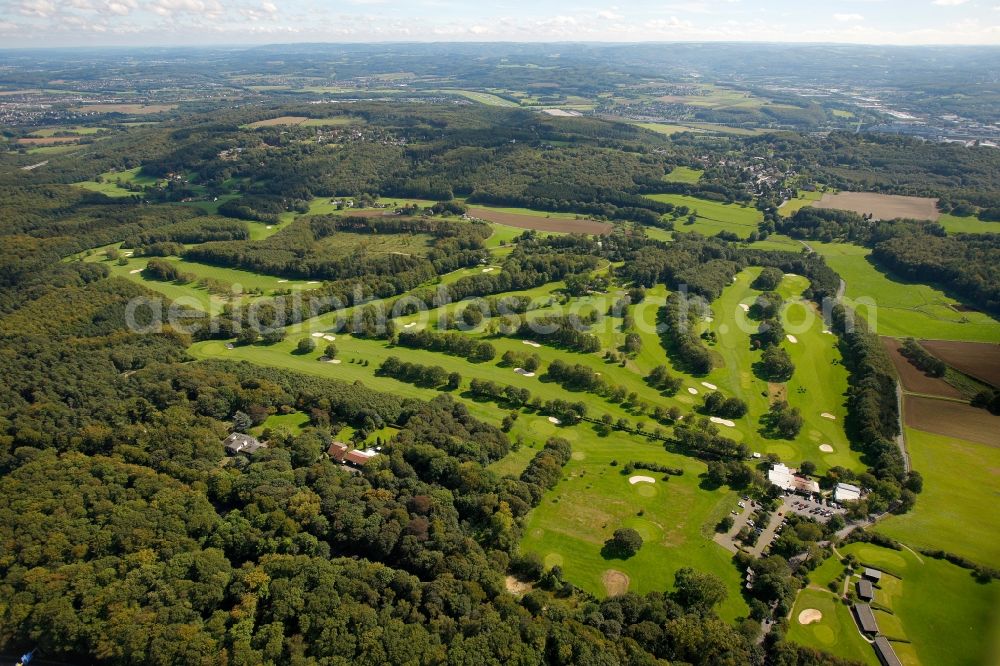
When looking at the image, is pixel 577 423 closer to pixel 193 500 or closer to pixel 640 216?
pixel 193 500

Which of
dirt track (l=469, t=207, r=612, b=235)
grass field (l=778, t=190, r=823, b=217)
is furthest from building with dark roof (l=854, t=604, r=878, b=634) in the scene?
grass field (l=778, t=190, r=823, b=217)

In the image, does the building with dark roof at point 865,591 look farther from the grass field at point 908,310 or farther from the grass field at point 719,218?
the grass field at point 719,218

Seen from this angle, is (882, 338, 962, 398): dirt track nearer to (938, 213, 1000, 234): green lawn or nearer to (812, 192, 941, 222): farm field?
(938, 213, 1000, 234): green lawn

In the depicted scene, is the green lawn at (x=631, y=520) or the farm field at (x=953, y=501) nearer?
the green lawn at (x=631, y=520)

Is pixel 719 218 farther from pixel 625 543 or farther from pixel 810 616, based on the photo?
pixel 810 616

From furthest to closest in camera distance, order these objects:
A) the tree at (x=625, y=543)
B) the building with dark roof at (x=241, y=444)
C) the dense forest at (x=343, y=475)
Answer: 1. the building with dark roof at (x=241, y=444)
2. the tree at (x=625, y=543)
3. the dense forest at (x=343, y=475)

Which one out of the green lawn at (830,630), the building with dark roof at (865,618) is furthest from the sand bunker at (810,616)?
the building with dark roof at (865,618)
